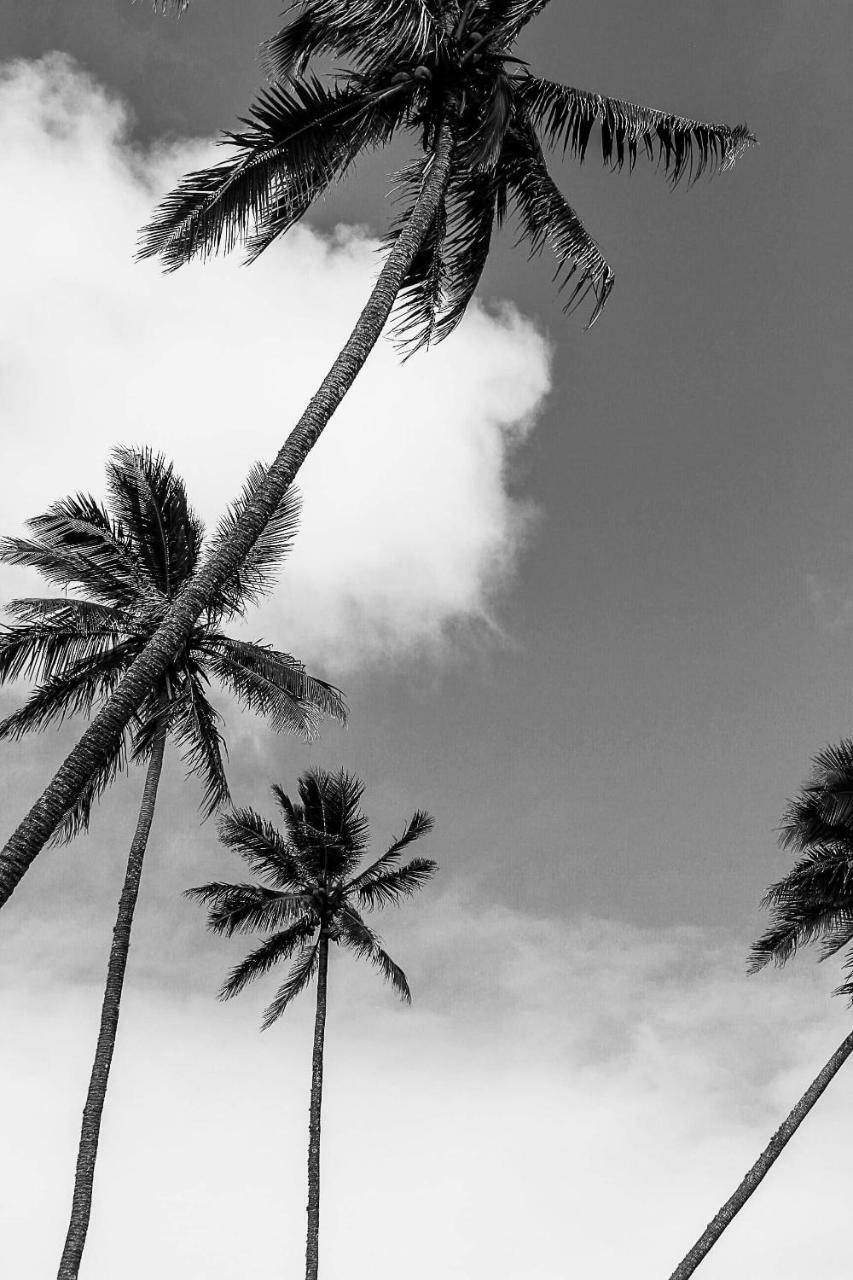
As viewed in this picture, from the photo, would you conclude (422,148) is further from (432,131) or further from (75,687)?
(75,687)

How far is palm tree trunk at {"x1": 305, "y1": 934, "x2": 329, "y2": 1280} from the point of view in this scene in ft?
72.3

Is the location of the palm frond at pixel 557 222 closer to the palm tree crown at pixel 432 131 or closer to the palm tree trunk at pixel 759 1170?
the palm tree crown at pixel 432 131

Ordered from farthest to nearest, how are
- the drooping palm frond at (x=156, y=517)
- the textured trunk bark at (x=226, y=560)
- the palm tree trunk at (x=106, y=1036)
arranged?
1. the drooping palm frond at (x=156, y=517)
2. the palm tree trunk at (x=106, y=1036)
3. the textured trunk bark at (x=226, y=560)

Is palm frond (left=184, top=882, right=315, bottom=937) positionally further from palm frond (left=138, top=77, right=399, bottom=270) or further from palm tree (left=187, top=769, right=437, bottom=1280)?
palm frond (left=138, top=77, right=399, bottom=270)

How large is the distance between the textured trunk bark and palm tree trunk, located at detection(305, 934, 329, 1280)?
17732 mm

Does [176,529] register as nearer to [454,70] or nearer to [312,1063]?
[454,70]

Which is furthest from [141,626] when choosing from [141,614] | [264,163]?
[264,163]

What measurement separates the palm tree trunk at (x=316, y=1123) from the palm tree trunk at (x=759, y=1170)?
714 centimetres

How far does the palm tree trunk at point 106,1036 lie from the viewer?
1550 cm

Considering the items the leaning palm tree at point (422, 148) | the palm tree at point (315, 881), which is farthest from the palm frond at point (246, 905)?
the leaning palm tree at point (422, 148)

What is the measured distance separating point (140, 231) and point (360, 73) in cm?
302

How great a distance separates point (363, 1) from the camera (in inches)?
457

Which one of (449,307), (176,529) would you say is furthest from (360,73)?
(176,529)

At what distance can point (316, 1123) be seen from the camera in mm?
23578
